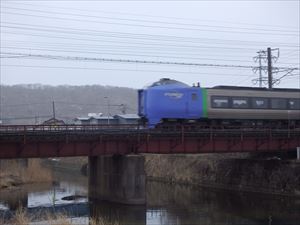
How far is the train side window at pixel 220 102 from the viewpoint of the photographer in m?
42.4

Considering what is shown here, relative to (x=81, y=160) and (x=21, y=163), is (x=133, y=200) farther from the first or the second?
(x=81, y=160)

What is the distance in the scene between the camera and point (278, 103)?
1788 inches

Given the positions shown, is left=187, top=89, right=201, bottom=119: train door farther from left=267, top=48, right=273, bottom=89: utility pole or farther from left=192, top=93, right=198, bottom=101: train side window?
left=267, top=48, right=273, bottom=89: utility pole

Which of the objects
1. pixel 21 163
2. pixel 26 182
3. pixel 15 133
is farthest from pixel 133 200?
pixel 21 163

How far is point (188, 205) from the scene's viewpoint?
3862cm

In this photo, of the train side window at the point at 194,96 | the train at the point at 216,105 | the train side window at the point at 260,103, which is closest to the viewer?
the train at the point at 216,105

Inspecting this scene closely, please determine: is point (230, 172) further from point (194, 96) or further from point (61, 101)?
point (61, 101)

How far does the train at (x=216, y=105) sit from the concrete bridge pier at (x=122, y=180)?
11.7 ft

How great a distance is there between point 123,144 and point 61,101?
482 ft

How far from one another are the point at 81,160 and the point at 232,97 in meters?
38.6

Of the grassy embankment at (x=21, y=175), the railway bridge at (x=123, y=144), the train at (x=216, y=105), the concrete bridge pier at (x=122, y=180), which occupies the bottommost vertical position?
the grassy embankment at (x=21, y=175)

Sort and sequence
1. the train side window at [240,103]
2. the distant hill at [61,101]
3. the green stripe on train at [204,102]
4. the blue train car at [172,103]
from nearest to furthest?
the blue train car at [172,103], the green stripe on train at [204,102], the train side window at [240,103], the distant hill at [61,101]

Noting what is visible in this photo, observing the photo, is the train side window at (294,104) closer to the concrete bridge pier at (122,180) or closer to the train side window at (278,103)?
the train side window at (278,103)

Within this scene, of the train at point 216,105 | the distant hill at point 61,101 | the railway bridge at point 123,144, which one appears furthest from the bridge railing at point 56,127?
the distant hill at point 61,101
